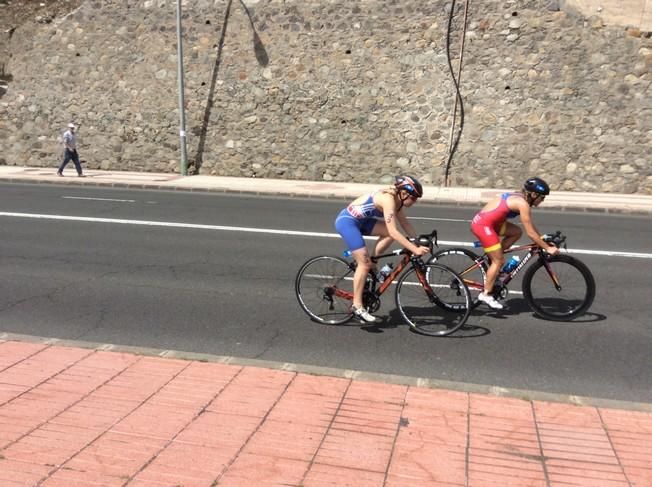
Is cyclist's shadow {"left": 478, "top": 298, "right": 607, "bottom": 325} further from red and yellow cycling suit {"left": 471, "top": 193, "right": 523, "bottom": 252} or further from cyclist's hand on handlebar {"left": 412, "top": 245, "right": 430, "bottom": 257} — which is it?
cyclist's hand on handlebar {"left": 412, "top": 245, "right": 430, "bottom": 257}

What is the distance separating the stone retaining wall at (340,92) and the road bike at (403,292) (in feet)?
47.3

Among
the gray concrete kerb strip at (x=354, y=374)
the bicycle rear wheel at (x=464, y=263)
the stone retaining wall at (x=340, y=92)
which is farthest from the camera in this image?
the stone retaining wall at (x=340, y=92)

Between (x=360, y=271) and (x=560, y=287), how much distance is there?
8.01 feet

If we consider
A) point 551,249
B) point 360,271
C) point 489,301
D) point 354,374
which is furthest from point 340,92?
point 354,374

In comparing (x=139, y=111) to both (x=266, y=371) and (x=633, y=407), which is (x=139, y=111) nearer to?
(x=266, y=371)

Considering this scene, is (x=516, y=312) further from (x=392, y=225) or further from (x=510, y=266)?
(x=392, y=225)

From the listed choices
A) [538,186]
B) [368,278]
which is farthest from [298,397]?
[538,186]

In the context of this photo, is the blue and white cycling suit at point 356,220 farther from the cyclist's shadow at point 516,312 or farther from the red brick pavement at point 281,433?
the cyclist's shadow at point 516,312

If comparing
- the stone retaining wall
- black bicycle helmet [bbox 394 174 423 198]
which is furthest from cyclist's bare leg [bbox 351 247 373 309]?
the stone retaining wall

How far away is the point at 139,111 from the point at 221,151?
138 inches

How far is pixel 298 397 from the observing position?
177 inches

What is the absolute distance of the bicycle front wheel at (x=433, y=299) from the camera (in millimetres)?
6187

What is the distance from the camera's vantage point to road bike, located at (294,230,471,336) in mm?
6191

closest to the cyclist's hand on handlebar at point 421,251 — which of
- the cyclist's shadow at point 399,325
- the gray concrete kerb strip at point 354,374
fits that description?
the cyclist's shadow at point 399,325
